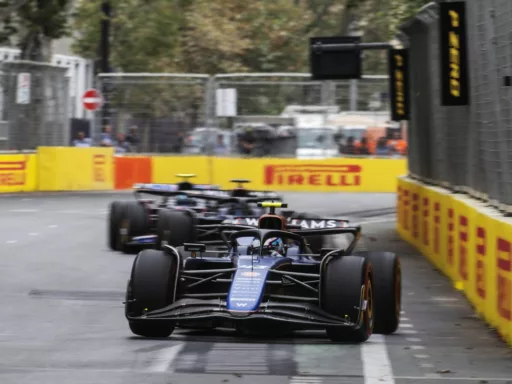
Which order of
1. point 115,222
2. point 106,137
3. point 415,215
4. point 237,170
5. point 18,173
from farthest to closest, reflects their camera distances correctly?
point 106,137
point 237,170
point 18,173
point 415,215
point 115,222

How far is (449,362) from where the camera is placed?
32.7 ft

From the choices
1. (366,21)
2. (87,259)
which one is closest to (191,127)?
(87,259)

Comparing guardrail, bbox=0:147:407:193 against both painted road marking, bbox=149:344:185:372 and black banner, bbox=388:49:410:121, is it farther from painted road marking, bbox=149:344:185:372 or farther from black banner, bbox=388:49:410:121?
painted road marking, bbox=149:344:185:372

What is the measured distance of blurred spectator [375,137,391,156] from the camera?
1292 inches

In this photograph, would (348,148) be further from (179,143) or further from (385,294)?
(385,294)

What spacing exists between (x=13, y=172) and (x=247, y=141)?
17.7ft

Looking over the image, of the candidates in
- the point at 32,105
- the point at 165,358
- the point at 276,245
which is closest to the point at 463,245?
the point at 276,245

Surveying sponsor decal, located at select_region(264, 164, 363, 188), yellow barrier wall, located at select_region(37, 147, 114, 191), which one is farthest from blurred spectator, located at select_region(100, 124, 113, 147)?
sponsor decal, located at select_region(264, 164, 363, 188)

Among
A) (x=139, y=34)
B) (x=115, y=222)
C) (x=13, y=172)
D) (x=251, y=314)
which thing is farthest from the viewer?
(x=139, y=34)

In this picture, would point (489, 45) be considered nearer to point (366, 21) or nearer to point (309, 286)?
point (309, 286)

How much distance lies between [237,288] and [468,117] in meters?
5.90

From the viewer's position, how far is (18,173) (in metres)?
32.8

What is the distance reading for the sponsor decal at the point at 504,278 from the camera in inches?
430

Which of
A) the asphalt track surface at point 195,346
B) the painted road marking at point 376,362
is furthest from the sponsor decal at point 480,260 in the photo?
the painted road marking at point 376,362
